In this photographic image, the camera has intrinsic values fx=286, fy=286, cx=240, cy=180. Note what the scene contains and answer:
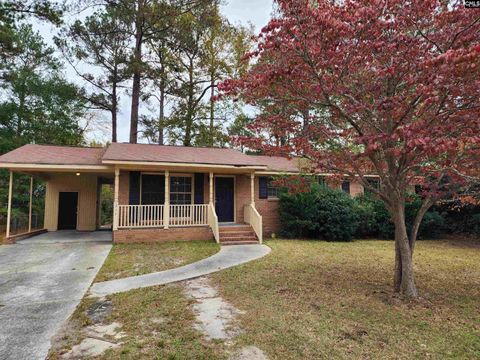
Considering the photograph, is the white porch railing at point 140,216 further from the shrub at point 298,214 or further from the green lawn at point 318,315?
the shrub at point 298,214

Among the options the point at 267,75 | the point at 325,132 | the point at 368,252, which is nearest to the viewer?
the point at 267,75

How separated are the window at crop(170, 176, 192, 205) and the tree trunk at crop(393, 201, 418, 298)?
8.36 metres

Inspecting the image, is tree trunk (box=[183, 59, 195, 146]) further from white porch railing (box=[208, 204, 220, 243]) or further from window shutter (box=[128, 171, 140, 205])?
white porch railing (box=[208, 204, 220, 243])

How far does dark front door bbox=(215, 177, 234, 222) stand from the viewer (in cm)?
1223

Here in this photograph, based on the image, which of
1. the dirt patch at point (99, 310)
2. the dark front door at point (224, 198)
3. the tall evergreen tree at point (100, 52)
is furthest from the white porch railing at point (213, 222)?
the tall evergreen tree at point (100, 52)

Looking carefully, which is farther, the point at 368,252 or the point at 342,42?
the point at 368,252

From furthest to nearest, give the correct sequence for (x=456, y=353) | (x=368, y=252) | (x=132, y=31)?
(x=132, y=31) < (x=368, y=252) < (x=456, y=353)

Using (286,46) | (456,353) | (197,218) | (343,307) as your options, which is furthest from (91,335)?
(197,218)

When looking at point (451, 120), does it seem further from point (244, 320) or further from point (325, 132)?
point (244, 320)

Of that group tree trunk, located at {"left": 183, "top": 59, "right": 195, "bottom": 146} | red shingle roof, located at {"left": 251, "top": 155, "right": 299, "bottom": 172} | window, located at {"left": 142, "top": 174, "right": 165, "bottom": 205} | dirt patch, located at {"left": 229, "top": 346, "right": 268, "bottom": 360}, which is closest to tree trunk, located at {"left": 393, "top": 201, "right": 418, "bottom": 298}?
dirt patch, located at {"left": 229, "top": 346, "right": 268, "bottom": 360}

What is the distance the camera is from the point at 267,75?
4199mm

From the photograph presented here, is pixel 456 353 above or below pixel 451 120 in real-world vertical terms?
below

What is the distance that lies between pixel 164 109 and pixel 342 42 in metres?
17.1

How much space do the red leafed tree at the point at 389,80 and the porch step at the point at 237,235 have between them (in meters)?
5.59
